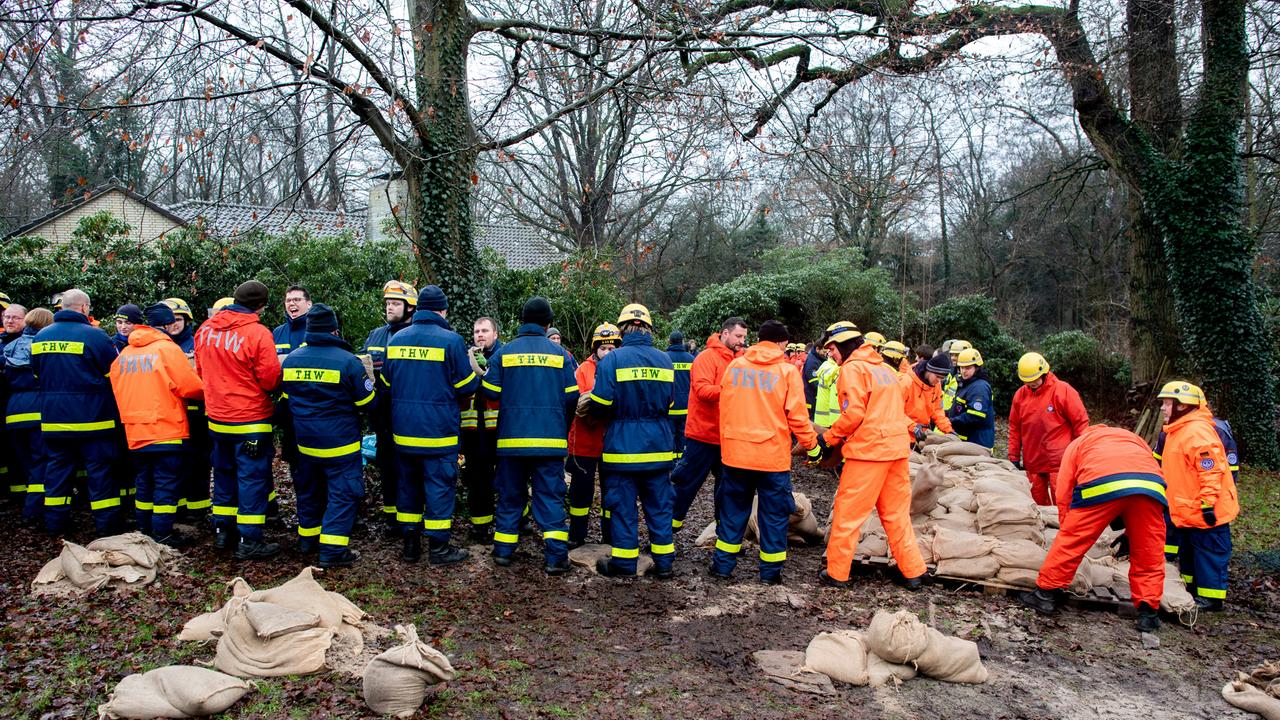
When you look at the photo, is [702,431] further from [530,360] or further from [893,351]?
[893,351]

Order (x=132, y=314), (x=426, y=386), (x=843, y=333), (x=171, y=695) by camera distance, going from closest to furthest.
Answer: (x=171, y=695)
(x=426, y=386)
(x=843, y=333)
(x=132, y=314)

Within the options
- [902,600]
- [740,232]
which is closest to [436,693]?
[902,600]

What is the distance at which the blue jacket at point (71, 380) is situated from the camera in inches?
238

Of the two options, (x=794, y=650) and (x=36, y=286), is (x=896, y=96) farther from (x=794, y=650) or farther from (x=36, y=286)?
(x=36, y=286)

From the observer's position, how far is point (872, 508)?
19.8ft

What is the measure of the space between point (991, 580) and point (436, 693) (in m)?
4.44

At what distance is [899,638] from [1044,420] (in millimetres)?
4573

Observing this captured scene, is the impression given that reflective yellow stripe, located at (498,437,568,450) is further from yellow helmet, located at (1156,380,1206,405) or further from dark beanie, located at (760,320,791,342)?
yellow helmet, located at (1156,380,1206,405)

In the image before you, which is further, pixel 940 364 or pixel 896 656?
pixel 940 364

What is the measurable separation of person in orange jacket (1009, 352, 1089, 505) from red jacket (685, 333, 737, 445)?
312cm

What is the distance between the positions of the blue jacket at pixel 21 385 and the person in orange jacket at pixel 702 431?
5.69 m

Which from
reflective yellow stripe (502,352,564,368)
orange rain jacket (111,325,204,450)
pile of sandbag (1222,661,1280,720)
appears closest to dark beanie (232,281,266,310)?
orange rain jacket (111,325,204,450)

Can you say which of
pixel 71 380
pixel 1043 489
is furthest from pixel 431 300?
pixel 1043 489

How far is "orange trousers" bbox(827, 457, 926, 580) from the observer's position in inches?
236
